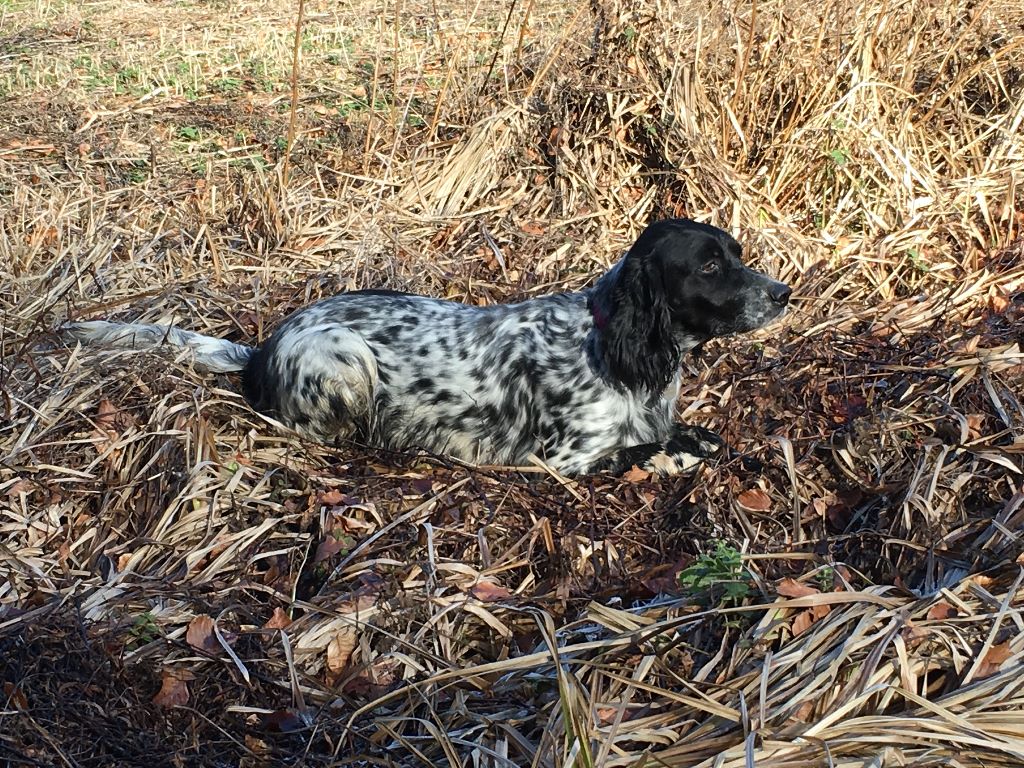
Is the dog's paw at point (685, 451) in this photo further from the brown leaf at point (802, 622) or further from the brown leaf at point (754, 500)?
the brown leaf at point (802, 622)

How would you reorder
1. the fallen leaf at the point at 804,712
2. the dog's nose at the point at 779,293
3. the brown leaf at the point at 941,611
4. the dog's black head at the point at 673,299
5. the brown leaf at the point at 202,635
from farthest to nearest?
the dog's nose at the point at 779,293 < the dog's black head at the point at 673,299 < the brown leaf at the point at 202,635 < the brown leaf at the point at 941,611 < the fallen leaf at the point at 804,712

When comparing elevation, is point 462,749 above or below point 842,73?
below

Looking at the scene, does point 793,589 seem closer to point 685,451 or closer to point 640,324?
point 685,451

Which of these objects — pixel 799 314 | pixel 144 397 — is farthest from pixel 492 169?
pixel 144 397

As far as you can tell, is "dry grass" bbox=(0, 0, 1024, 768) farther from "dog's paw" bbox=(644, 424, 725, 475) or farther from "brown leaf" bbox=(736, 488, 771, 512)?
"dog's paw" bbox=(644, 424, 725, 475)

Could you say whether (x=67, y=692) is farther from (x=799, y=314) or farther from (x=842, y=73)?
(x=842, y=73)

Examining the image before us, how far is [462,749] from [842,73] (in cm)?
561

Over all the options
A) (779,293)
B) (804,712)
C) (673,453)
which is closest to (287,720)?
(804,712)

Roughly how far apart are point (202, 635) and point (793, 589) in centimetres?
196

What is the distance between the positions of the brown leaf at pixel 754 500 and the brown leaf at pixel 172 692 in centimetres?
233

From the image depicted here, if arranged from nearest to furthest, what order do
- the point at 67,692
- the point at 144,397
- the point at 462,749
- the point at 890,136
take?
the point at 462,749
the point at 67,692
the point at 144,397
the point at 890,136

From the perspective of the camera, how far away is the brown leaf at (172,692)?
330 centimetres

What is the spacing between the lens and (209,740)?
3.14 meters

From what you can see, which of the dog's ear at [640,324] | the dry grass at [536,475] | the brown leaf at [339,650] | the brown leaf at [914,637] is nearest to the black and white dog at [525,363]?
the dog's ear at [640,324]
